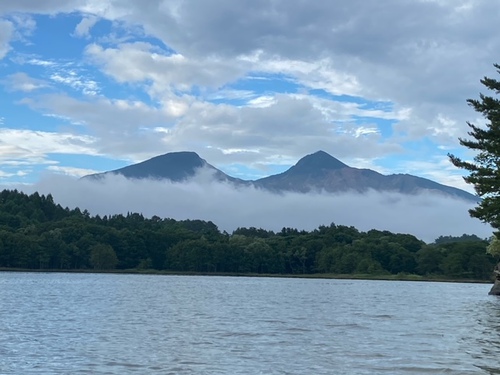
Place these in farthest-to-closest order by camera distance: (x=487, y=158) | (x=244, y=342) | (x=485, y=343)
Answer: (x=487, y=158) < (x=244, y=342) < (x=485, y=343)

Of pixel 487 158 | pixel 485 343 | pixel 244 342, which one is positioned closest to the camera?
pixel 485 343

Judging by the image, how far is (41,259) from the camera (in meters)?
196

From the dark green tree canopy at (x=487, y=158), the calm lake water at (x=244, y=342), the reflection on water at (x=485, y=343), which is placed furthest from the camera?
the dark green tree canopy at (x=487, y=158)

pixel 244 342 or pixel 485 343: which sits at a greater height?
pixel 485 343

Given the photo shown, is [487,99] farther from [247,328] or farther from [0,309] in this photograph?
[0,309]

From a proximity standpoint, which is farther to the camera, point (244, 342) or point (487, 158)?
point (487, 158)

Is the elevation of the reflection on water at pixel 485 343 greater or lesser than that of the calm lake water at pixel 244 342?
greater

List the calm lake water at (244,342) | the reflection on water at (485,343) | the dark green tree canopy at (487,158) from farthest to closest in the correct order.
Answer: the dark green tree canopy at (487,158)
the reflection on water at (485,343)
the calm lake water at (244,342)

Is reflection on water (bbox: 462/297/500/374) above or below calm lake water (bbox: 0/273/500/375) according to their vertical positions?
above

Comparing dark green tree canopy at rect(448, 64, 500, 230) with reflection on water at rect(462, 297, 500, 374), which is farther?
dark green tree canopy at rect(448, 64, 500, 230)

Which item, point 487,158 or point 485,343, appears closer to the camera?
point 485,343

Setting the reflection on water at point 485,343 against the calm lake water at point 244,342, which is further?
the reflection on water at point 485,343

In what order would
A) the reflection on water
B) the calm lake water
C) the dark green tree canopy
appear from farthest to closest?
the dark green tree canopy, the reflection on water, the calm lake water

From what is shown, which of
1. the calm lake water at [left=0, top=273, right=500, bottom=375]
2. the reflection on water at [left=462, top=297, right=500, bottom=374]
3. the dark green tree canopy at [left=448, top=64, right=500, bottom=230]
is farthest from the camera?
the dark green tree canopy at [left=448, top=64, right=500, bottom=230]
